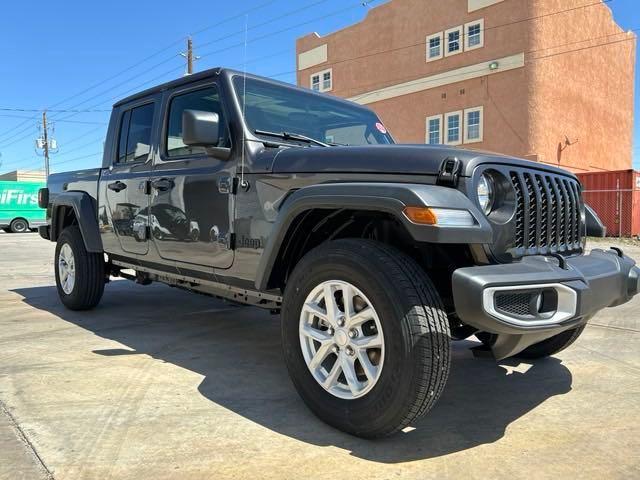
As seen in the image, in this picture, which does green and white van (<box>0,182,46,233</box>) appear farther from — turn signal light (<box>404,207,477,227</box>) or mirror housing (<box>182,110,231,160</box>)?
turn signal light (<box>404,207,477,227</box>)

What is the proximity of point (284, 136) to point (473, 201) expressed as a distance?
1.51m

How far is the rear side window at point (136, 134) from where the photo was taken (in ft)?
14.6

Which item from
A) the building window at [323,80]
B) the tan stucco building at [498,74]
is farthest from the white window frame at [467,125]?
the building window at [323,80]

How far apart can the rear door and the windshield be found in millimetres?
1132

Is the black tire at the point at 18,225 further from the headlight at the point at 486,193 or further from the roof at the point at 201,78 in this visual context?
the headlight at the point at 486,193

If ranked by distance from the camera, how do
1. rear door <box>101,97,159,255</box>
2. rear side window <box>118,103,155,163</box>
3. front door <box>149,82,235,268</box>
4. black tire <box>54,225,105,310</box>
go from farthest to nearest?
black tire <box>54,225,105,310</box> < rear side window <box>118,103,155,163</box> < rear door <box>101,97,159,255</box> < front door <box>149,82,235,268</box>

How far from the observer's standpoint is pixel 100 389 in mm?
3229

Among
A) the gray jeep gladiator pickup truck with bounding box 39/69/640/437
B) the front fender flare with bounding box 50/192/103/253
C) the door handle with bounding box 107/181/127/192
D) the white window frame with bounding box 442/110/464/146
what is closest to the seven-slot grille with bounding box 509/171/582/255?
the gray jeep gladiator pickup truck with bounding box 39/69/640/437

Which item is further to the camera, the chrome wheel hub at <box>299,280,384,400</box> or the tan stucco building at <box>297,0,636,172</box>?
the tan stucco building at <box>297,0,636,172</box>

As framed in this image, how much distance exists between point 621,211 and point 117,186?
17886 mm

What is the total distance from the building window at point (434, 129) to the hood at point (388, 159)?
792 inches

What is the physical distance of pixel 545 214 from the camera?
283 centimetres

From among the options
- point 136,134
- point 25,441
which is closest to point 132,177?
point 136,134

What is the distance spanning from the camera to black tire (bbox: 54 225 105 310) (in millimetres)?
5211
